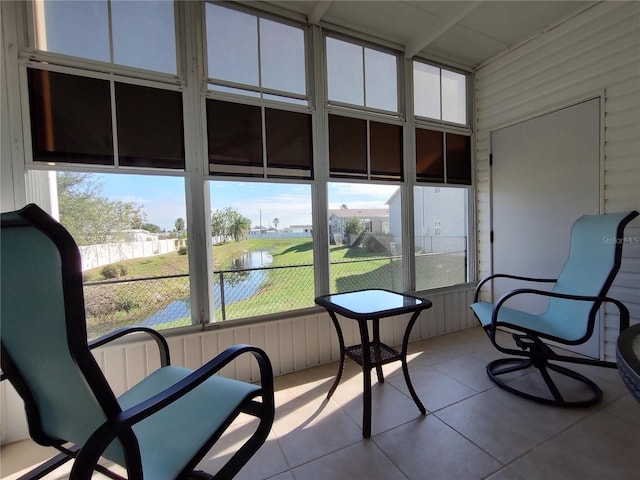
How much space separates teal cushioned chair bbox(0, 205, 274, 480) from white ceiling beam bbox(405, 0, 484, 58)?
10.0 feet

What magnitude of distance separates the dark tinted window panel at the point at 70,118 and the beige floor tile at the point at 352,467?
2.14 meters

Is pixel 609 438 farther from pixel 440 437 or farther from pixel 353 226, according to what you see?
pixel 353 226

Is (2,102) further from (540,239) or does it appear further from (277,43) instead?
(540,239)

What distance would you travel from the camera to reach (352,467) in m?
1.40

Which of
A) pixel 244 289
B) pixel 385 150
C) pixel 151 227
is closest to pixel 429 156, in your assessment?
pixel 385 150

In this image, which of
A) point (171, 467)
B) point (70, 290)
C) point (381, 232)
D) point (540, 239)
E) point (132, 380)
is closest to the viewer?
point (70, 290)

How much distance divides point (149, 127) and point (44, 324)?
1.64 metres

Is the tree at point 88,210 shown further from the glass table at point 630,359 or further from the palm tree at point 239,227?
the glass table at point 630,359

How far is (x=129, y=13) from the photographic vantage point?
1.95m

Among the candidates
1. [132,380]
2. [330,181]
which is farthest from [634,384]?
[132,380]

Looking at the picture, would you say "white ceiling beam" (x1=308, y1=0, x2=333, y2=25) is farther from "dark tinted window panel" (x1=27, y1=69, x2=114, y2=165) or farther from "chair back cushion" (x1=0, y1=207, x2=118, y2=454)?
"chair back cushion" (x1=0, y1=207, x2=118, y2=454)

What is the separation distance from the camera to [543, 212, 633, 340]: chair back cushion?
6.32ft

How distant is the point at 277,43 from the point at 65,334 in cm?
254

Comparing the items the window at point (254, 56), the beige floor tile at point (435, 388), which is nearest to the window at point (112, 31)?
the window at point (254, 56)
